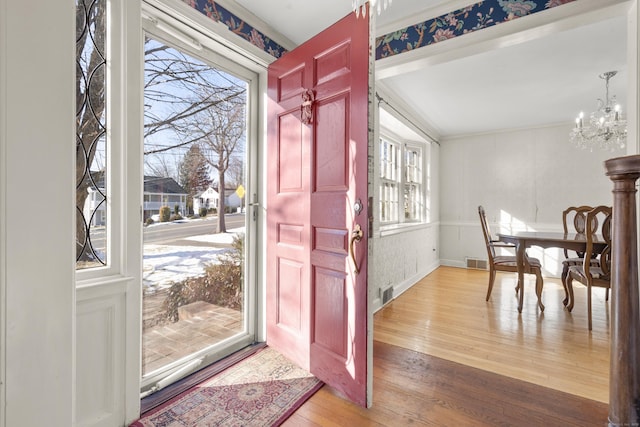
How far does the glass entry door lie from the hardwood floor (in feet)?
2.94

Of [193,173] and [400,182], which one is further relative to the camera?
[400,182]

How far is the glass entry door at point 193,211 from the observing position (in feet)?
5.91

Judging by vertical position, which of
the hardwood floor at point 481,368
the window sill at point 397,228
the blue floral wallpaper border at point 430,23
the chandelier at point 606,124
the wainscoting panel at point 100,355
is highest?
the blue floral wallpaper border at point 430,23

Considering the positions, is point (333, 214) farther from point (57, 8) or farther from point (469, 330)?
point (469, 330)

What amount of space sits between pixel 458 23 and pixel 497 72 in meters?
1.37

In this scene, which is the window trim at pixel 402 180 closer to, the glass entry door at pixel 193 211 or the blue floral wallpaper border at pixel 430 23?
the blue floral wallpaper border at pixel 430 23

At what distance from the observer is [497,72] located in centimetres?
305

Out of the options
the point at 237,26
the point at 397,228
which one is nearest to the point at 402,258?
the point at 397,228

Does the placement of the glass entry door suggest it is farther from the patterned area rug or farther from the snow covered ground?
the patterned area rug

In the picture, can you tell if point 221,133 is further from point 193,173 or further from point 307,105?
point 307,105

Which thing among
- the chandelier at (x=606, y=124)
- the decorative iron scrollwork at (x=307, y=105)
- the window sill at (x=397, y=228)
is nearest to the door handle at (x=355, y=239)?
the decorative iron scrollwork at (x=307, y=105)

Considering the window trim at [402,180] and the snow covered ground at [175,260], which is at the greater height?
the window trim at [402,180]

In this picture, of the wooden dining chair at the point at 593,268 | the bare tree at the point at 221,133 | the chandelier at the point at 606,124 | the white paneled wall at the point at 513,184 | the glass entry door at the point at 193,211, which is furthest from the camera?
the white paneled wall at the point at 513,184

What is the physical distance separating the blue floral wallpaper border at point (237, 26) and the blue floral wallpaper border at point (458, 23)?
0.85 meters
